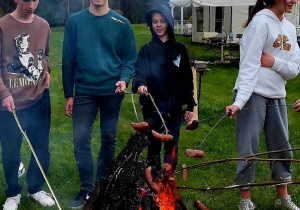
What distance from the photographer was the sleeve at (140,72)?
353 centimetres

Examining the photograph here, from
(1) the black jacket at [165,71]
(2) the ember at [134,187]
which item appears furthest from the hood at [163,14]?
(2) the ember at [134,187]

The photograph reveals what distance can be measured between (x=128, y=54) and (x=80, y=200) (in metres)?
1.26

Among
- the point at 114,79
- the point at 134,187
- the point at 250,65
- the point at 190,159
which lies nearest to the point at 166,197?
the point at 134,187

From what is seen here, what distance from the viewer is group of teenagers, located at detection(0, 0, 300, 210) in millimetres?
3158

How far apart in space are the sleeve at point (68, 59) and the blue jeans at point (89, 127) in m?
0.10

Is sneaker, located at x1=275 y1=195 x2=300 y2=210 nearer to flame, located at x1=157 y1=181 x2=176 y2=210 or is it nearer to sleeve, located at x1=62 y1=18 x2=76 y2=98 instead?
flame, located at x1=157 y1=181 x2=176 y2=210

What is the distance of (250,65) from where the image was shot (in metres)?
3.12

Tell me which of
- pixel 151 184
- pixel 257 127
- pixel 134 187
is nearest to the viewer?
pixel 151 184

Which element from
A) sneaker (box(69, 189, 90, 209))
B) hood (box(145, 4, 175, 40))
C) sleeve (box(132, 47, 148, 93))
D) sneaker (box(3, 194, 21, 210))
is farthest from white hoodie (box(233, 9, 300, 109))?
sneaker (box(3, 194, 21, 210))

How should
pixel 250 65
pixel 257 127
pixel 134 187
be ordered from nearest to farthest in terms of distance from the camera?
pixel 134 187
pixel 250 65
pixel 257 127

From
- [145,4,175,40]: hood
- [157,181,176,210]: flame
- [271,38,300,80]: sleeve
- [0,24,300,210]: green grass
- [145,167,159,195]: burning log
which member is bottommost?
[0,24,300,210]: green grass

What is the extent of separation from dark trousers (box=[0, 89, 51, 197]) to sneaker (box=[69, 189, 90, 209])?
0.36m

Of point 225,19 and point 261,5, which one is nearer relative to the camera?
point 261,5

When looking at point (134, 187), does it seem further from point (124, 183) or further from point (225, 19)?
point (225, 19)
